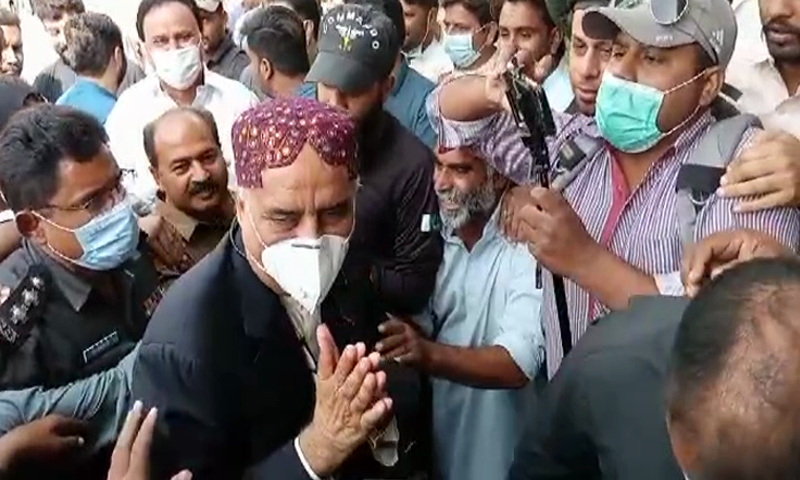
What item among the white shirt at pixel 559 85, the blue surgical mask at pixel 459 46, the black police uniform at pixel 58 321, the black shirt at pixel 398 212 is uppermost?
the black police uniform at pixel 58 321

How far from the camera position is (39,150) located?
2602 mm

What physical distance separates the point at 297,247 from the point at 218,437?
1.33 ft

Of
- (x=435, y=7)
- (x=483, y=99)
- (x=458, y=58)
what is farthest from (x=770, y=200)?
(x=435, y=7)

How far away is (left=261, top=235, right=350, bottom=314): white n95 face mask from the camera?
6.97ft

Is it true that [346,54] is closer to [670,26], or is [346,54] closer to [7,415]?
[670,26]

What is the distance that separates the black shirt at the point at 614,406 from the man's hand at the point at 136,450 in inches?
24.5

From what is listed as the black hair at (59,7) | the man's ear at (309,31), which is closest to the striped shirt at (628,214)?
the man's ear at (309,31)

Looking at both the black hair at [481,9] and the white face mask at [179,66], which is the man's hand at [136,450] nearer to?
the white face mask at [179,66]

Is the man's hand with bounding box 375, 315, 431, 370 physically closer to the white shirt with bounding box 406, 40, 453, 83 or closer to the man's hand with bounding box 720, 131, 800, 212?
the man's hand with bounding box 720, 131, 800, 212

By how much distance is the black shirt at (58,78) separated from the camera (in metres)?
6.05

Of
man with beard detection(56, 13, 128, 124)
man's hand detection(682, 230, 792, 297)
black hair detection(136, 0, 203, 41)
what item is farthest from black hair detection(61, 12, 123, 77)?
man's hand detection(682, 230, 792, 297)

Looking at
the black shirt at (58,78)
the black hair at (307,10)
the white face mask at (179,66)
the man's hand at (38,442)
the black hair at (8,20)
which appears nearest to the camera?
the man's hand at (38,442)

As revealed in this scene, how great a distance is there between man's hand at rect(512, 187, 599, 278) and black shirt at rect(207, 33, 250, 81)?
363 centimetres

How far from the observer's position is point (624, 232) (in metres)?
2.45
